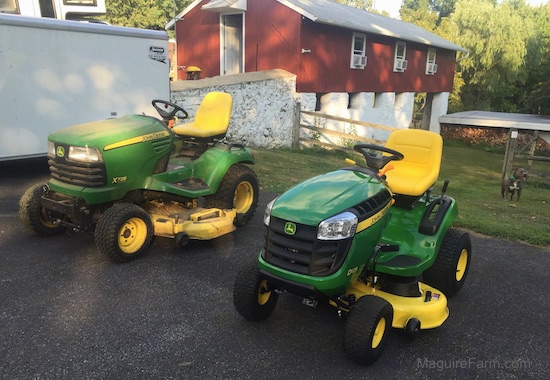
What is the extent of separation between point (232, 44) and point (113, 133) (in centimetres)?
1532

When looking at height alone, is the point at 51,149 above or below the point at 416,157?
below

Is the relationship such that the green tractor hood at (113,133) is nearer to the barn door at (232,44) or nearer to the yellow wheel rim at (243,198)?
the yellow wheel rim at (243,198)

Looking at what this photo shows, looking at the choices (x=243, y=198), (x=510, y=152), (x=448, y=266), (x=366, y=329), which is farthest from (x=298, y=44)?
(x=366, y=329)

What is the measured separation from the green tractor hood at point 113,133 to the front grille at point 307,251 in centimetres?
230

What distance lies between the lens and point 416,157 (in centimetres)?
440

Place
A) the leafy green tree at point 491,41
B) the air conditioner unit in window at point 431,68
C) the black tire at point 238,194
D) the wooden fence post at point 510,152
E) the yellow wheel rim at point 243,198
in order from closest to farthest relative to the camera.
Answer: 1. the black tire at point 238,194
2. the yellow wheel rim at point 243,198
3. the wooden fence post at point 510,152
4. the air conditioner unit in window at point 431,68
5. the leafy green tree at point 491,41

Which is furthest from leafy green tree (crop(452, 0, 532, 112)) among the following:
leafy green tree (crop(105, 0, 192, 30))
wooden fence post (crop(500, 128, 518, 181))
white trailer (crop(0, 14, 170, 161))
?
white trailer (crop(0, 14, 170, 161))

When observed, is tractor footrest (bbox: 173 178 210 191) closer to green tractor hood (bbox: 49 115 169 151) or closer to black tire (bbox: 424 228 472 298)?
green tractor hood (bbox: 49 115 169 151)

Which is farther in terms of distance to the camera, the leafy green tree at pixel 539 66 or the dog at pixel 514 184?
the leafy green tree at pixel 539 66

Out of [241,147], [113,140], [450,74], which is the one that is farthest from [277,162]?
[450,74]

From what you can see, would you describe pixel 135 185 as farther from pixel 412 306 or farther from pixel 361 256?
pixel 412 306

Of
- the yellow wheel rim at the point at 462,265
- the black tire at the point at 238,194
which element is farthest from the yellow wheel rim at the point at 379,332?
the black tire at the point at 238,194

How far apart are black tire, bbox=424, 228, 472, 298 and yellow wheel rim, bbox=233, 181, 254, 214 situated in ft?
9.24

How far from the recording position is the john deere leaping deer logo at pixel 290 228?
3.17m
